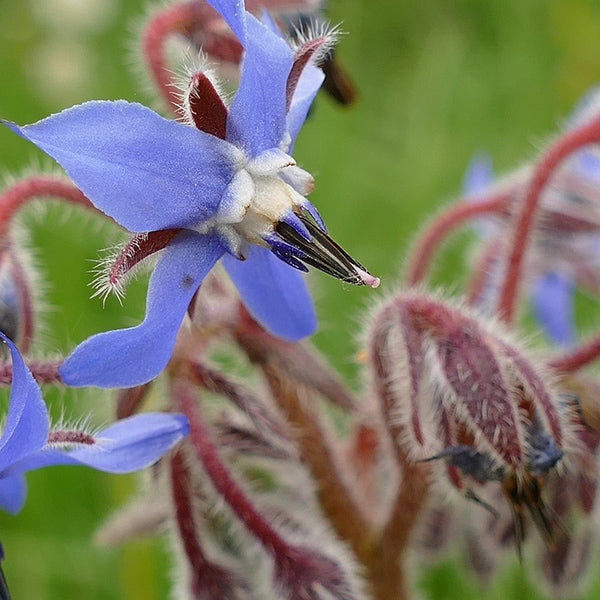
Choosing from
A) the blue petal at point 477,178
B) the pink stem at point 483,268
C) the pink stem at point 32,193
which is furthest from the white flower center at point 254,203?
the blue petal at point 477,178

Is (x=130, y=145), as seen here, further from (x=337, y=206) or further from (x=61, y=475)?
(x=337, y=206)

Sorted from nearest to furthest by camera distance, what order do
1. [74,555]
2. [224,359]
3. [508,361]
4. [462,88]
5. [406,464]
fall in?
[508,361] → [406,464] → [74,555] → [224,359] → [462,88]

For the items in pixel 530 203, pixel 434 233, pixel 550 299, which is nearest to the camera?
pixel 530 203

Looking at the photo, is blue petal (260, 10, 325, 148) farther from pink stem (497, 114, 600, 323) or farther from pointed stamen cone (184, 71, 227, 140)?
pink stem (497, 114, 600, 323)

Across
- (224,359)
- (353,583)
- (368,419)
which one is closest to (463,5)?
(224,359)

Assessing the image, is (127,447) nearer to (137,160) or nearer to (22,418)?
(22,418)

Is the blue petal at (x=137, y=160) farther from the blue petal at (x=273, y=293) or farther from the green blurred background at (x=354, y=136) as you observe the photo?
the green blurred background at (x=354, y=136)

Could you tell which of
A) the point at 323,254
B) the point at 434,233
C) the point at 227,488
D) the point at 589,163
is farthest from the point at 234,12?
the point at 589,163

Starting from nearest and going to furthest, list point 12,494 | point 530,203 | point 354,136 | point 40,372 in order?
point 40,372, point 12,494, point 530,203, point 354,136
